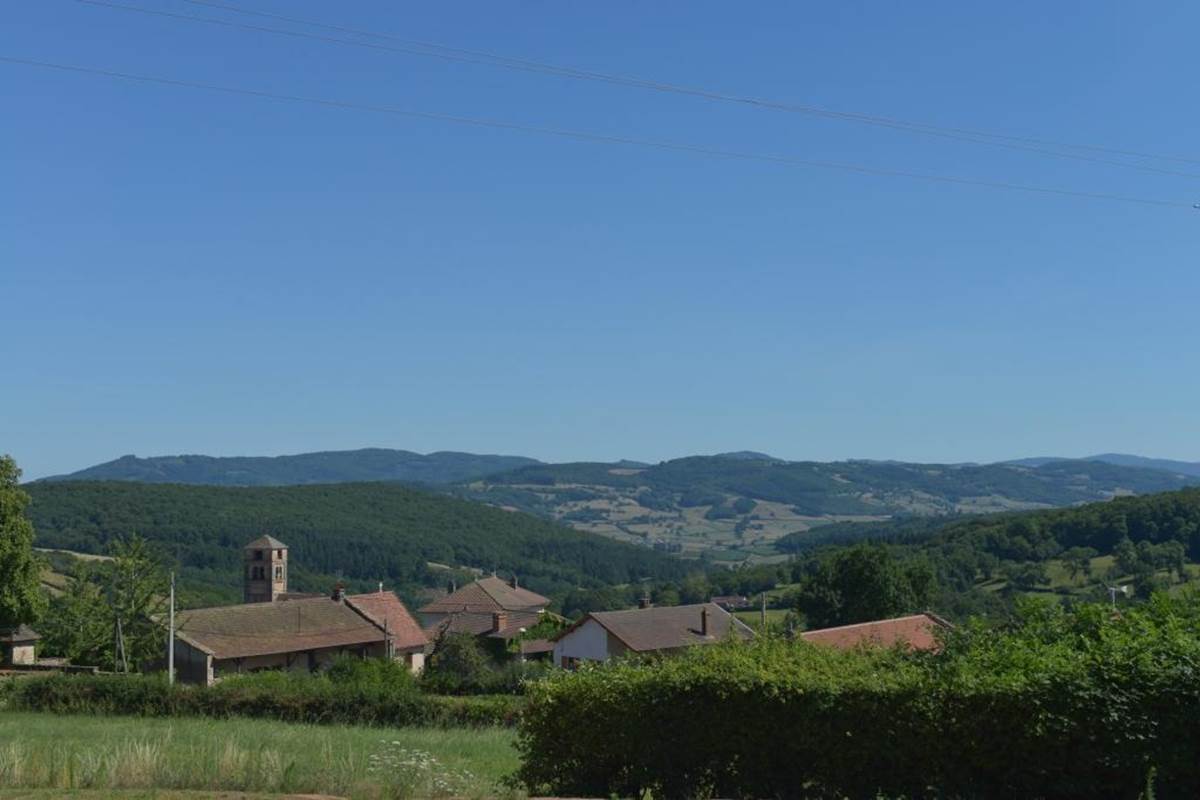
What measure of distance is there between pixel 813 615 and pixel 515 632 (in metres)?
19.7

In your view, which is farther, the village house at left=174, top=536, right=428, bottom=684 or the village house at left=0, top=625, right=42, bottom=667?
the village house at left=174, top=536, right=428, bottom=684

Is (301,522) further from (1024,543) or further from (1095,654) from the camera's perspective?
(1095,654)

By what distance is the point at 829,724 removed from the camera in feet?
39.2

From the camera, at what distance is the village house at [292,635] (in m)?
64.1

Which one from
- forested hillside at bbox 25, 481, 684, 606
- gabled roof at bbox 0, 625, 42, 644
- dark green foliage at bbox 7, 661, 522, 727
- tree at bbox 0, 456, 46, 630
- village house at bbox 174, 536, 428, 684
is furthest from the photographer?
forested hillside at bbox 25, 481, 684, 606

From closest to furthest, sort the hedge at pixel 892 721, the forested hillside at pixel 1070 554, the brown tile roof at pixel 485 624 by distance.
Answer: the hedge at pixel 892 721 → the brown tile roof at pixel 485 624 → the forested hillside at pixel 1070 554

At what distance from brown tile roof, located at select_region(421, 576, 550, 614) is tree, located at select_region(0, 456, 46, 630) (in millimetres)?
44506

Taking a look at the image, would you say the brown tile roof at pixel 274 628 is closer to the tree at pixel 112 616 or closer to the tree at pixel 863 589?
the tree at pixel 112 616

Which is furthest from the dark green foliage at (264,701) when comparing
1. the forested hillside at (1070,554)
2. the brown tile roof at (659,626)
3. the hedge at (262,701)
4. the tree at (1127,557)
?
the tree at (1127,557)

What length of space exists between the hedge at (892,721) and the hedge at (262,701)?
20.7 m

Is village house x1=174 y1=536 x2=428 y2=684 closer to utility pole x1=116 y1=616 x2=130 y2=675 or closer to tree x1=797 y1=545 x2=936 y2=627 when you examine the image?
utility pole x1=116 y1=616 x2=130 y2=675

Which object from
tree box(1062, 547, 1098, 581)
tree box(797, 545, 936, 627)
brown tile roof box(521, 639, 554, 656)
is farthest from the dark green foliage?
tree box(1062, 547, 1098, 581)

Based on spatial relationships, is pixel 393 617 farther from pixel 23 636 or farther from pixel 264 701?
pixel 264 701

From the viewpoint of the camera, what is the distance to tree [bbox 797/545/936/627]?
67562 millimetres
